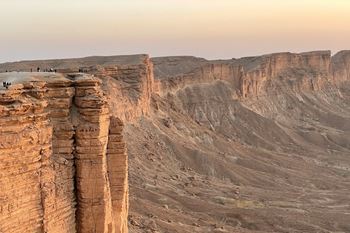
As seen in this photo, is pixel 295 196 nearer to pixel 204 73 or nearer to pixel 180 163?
pixel 180 163

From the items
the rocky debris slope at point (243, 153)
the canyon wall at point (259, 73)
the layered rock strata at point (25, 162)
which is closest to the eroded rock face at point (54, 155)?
the layered rock strata at point (25, 162)

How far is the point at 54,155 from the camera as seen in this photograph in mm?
13609

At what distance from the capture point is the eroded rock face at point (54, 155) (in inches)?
466

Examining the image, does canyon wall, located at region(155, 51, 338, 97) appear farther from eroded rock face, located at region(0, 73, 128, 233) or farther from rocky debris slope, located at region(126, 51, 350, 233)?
eroded rock face, located at region(0, 73, 128, 233)

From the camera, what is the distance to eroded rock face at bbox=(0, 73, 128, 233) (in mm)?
11828

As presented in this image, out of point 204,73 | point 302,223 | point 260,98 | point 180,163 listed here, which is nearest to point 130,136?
point 180,163

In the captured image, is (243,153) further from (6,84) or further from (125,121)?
(6,84)

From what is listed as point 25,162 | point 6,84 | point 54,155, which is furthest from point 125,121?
point 25,162

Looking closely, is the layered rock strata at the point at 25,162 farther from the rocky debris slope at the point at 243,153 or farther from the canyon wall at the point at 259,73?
the canyon wall at the point at 259,73

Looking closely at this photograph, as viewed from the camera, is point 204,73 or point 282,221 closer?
point 282,221

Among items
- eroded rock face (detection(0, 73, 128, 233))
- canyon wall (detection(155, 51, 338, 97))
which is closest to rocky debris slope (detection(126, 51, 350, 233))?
canyon wall (detection(155, 51, 338, 97))

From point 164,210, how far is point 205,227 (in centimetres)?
270

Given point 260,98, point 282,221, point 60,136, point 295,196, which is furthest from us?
point 260,98

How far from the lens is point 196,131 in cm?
5950
